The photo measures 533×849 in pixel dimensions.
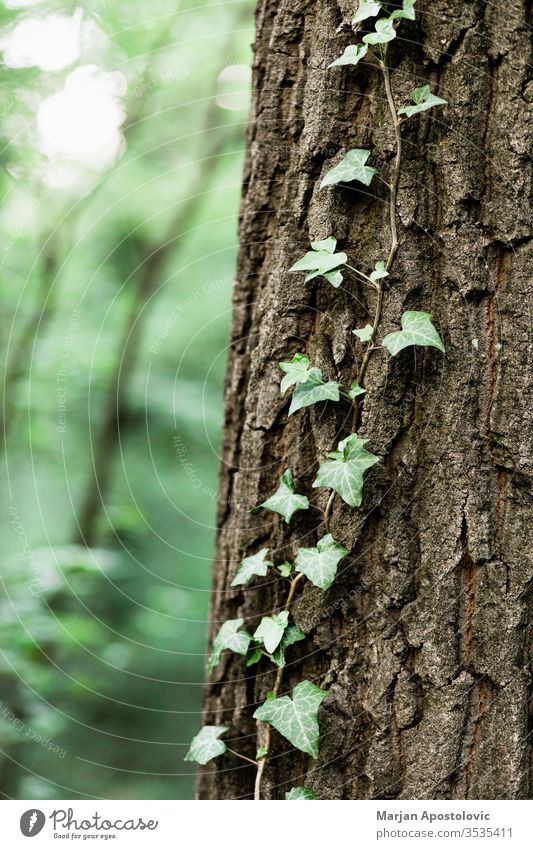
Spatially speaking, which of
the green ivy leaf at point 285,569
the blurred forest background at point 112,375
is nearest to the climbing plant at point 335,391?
the green ivy leaf at point 285,569

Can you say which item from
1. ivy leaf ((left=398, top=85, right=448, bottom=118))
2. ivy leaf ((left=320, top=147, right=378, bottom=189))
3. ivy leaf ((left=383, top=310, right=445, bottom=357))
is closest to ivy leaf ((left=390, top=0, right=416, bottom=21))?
ivy leaf ((left=398, top=85, right=448, bottom=118))

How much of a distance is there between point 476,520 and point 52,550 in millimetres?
2317

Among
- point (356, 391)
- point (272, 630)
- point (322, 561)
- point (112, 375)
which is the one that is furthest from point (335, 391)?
point (112, 375)

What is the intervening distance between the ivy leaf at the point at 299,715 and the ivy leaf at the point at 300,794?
0.08 meters

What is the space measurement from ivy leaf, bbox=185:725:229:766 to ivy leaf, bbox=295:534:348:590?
1.40 ft

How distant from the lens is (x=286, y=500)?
1174mm

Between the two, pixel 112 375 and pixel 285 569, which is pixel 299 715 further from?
pixel 112 375

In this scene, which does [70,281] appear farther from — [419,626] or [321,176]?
[419,626]

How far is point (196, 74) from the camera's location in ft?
11.8

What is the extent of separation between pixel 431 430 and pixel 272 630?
18.9 inches

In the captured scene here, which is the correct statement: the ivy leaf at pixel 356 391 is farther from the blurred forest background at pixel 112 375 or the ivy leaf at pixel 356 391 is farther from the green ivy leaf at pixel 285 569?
the blurred forest background at pixel 112 375

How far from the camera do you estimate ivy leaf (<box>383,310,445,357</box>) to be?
1.05 metres

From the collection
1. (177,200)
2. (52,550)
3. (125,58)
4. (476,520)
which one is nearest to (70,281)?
(177,200)

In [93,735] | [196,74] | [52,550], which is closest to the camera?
[52,550]
